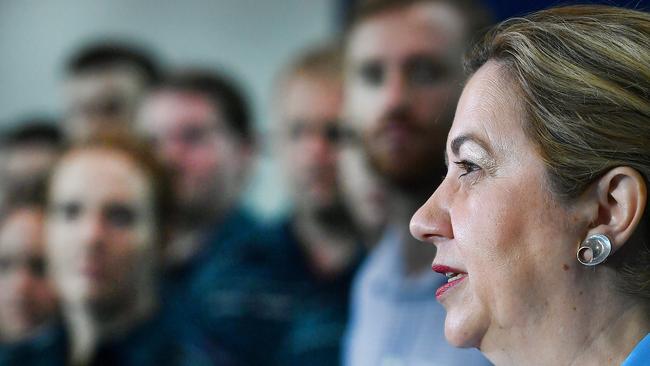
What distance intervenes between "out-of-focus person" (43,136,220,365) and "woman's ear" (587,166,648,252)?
4.13ft

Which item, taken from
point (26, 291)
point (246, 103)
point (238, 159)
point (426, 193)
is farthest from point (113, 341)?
point (426, 193)

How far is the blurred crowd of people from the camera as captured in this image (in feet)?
4.65

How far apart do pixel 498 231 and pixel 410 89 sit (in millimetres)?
727

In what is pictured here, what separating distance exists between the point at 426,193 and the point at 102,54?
1.32 meters

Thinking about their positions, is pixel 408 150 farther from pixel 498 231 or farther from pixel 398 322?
pixel 498 231

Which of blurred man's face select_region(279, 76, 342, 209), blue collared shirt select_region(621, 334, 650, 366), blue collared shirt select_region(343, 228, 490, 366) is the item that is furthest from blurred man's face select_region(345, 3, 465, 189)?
blue collared shirt select_region(621, 334, 650, 366)

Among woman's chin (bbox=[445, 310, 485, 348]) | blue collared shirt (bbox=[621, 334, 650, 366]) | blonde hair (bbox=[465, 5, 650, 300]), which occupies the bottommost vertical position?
woman's chin (bbox=[445, 310, 485, 348])

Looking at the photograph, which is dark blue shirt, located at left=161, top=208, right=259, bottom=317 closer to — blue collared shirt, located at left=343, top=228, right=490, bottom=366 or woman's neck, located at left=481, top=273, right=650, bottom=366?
blue collared shirt, located at left=343, top=228, right=490, bottom=366

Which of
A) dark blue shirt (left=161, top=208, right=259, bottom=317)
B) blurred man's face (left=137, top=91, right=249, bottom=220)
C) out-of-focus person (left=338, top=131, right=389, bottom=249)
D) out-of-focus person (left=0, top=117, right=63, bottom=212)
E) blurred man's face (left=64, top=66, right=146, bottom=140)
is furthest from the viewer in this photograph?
blurred man's face (left=64, top=66, right=146, bottom=140)

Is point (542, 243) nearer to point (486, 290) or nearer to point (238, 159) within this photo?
point (486, 290)

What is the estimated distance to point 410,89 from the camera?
1.42 metres

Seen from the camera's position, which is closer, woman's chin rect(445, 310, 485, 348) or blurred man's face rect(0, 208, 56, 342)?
woman's chin rect(445, 310, 485, 348)

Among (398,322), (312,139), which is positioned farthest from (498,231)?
(312,139)

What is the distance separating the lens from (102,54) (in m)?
2.41
